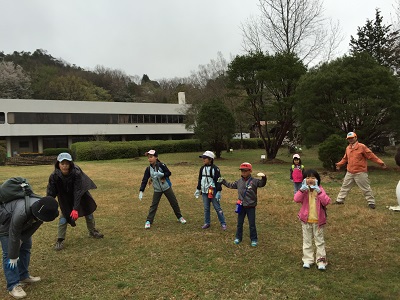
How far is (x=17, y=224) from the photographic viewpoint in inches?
139

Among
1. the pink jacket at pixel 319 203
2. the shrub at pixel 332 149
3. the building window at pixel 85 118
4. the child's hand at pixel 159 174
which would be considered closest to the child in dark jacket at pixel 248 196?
the pink jacket at pixel 319 203

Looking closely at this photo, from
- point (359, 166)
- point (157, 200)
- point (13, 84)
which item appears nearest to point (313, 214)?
point (157, 200)

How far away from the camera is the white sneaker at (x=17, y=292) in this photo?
3.72m

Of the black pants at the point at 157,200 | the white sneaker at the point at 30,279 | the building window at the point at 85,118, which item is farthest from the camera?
the building window at the point at 85,118

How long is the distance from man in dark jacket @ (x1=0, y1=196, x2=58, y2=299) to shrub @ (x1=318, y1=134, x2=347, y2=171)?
13.0m

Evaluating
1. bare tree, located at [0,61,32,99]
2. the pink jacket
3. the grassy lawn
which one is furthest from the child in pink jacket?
bare tree, located at [0,61,32,99]

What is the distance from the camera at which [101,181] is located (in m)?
14.3

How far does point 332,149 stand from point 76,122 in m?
33.6

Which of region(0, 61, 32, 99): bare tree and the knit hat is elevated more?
region(0, 61, 32, 99): bare tree

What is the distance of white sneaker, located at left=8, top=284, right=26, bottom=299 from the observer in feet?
12.2

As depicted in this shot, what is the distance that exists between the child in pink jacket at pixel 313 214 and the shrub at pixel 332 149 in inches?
421

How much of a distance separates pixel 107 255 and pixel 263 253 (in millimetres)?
2402

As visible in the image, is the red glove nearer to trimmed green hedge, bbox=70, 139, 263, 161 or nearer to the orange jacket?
the orange jacket

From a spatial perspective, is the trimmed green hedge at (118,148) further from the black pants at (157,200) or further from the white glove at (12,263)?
the white glove at (12,263)
